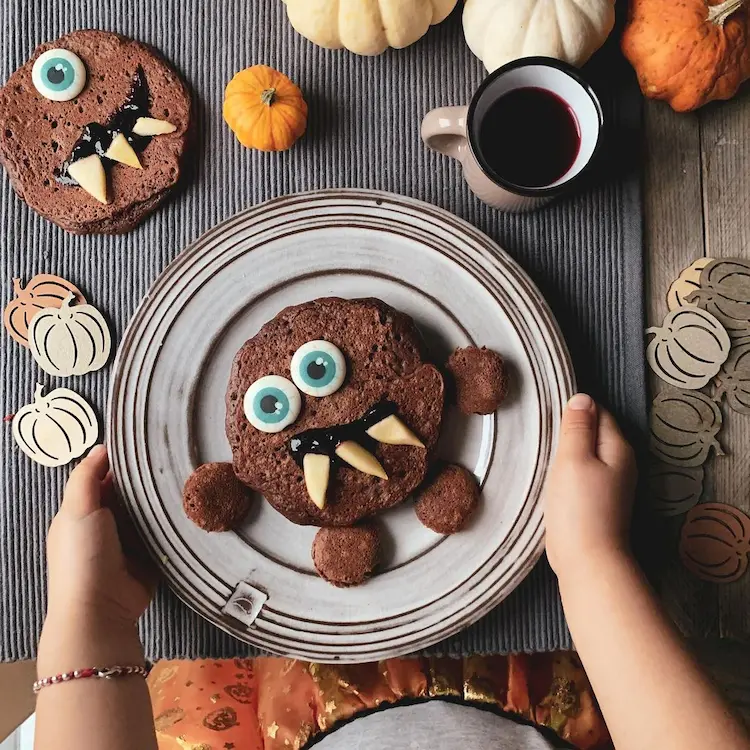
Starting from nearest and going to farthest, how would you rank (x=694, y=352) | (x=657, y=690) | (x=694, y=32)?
1. (x=657, y=690)
2. (x=694, y=32)
3. (x=694, y=352)

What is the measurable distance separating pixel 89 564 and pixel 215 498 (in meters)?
0.19

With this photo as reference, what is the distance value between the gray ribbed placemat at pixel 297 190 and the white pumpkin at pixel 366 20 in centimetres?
8

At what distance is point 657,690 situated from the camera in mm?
864

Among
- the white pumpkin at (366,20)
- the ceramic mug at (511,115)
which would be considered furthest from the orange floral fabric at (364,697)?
the white pumpkin at (366,20)

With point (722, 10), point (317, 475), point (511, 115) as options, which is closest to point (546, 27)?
point (511, 115)

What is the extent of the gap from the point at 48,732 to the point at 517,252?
925 mm

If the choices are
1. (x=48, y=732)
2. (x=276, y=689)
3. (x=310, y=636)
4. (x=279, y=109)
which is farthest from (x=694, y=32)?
(x=48, y=732)

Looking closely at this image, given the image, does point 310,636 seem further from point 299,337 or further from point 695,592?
point 695,592

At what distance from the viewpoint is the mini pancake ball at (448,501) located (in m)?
1.01

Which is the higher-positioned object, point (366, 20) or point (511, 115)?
point (366, 20)

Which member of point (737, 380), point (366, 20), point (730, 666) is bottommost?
point (730, 666)

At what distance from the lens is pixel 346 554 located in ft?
3.31

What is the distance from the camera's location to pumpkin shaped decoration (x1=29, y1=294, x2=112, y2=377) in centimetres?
109

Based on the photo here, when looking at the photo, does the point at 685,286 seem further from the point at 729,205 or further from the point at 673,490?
the point at 673,490
